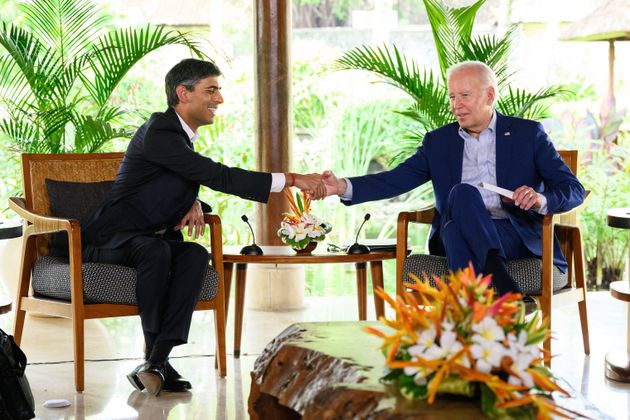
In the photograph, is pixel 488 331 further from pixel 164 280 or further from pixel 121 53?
pixel 121 53

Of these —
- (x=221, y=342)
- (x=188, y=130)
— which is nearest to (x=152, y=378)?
(x=221, y=342)

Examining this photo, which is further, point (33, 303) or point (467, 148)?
point (467, 148)

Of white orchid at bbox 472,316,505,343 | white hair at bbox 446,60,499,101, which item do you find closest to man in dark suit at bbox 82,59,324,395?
white hair at bbox 446,60,499,101

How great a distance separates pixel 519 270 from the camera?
407 centimetres

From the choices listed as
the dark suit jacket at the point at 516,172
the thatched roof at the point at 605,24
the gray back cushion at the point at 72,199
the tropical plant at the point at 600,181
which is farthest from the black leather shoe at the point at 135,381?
the thatched roof at the point at 605,24

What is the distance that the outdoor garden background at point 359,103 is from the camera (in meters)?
7.09

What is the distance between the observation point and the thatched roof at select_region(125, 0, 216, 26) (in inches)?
313

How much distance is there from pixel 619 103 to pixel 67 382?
17.4ft

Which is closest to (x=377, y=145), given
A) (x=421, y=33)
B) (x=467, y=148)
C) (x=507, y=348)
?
(x=421, y=33)

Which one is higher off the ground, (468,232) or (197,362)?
(468,232)

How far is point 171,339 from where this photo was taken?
398 centimetres

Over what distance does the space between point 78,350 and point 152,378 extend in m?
0.32

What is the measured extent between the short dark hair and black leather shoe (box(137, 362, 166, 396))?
105cm

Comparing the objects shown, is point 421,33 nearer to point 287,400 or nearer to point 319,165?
point 319,165
